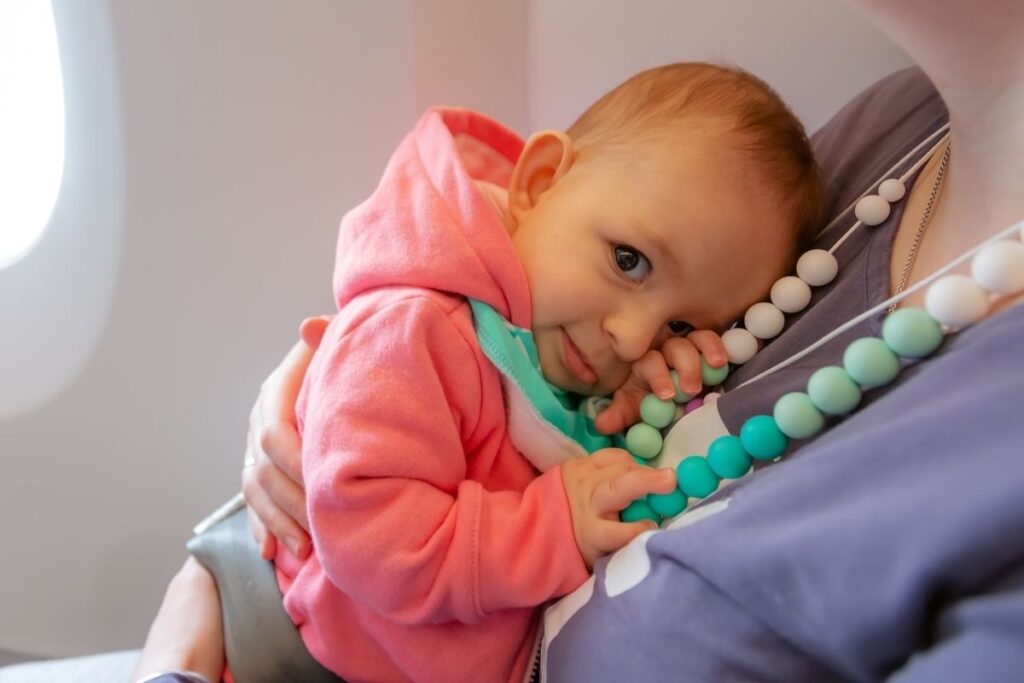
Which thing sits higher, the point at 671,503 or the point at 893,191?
the point at 893,191

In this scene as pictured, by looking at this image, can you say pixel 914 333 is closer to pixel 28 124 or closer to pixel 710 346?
pixel 710 346

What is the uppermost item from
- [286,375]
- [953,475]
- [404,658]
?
[953,475]

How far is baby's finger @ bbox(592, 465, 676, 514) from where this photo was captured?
0.64 metres

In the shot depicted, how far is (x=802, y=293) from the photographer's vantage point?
0.70 metres

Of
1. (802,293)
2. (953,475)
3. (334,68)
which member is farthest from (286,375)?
(953,475)

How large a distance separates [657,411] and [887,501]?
1.00 feet

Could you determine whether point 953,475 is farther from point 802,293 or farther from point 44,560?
point 44,560

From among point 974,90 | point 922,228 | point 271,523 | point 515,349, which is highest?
point 974,90

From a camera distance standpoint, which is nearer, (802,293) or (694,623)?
(694,623)

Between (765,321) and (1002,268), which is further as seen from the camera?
(765,321)

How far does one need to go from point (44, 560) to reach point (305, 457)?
792 millimetres

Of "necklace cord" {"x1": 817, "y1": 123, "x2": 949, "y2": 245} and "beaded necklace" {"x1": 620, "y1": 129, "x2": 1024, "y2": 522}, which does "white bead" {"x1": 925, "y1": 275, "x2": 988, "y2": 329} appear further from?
"necklace cord" {"x1": 817, "y1": 123, "x2": 949, "y2": 245}

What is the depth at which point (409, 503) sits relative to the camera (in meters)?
0.64

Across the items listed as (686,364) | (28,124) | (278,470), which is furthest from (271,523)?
(28,124)
